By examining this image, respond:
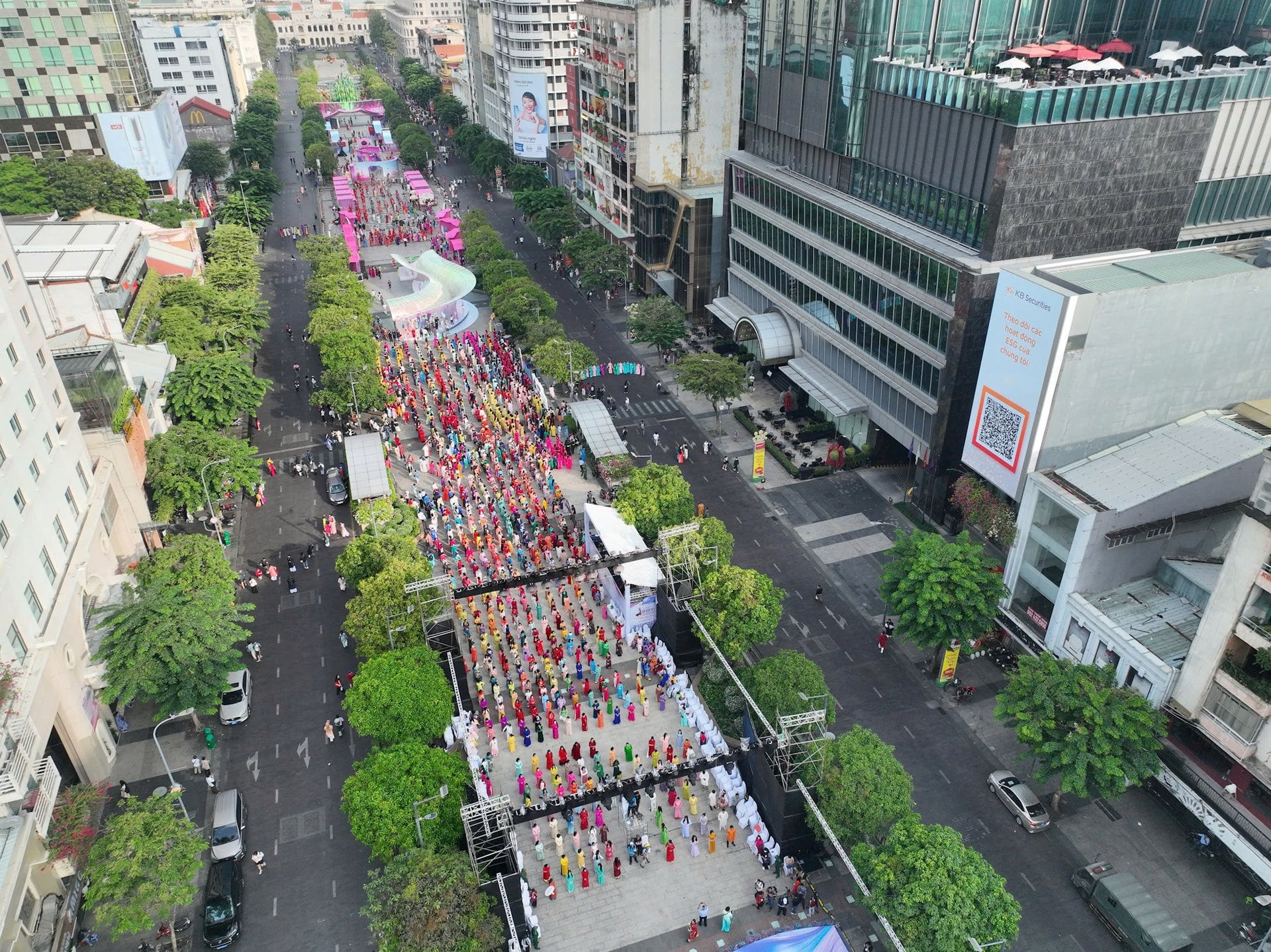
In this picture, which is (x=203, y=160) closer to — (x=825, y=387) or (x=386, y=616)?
(x=825, y=387)

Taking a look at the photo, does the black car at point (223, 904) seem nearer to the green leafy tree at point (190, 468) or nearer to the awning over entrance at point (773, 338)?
the green leafy tree at point (190, 468)

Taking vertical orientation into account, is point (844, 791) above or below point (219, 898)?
above

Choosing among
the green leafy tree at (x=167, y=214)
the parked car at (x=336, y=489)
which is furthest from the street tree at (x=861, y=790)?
the green leafy tree at (x=167, y=214)

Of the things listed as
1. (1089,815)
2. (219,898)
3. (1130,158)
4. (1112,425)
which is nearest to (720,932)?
(1089,815)

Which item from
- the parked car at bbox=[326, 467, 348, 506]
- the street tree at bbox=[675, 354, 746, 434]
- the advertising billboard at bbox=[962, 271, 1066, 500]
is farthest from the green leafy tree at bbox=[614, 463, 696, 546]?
the parked car at bbox=[326, 467, 348, 506]

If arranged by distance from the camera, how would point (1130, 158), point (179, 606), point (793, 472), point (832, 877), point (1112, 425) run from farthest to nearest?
point (793, 472)
point (1130, 158)
point (1112, 425)
point (179, 606)
point (832, 877)

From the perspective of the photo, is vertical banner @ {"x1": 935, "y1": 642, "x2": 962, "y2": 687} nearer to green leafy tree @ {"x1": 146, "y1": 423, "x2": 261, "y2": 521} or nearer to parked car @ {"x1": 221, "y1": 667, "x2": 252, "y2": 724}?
parked car @ {"x1": 221, "y1": 667, "x2": 252, "y2": 724}

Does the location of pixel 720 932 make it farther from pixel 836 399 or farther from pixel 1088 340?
pixel 836 399
